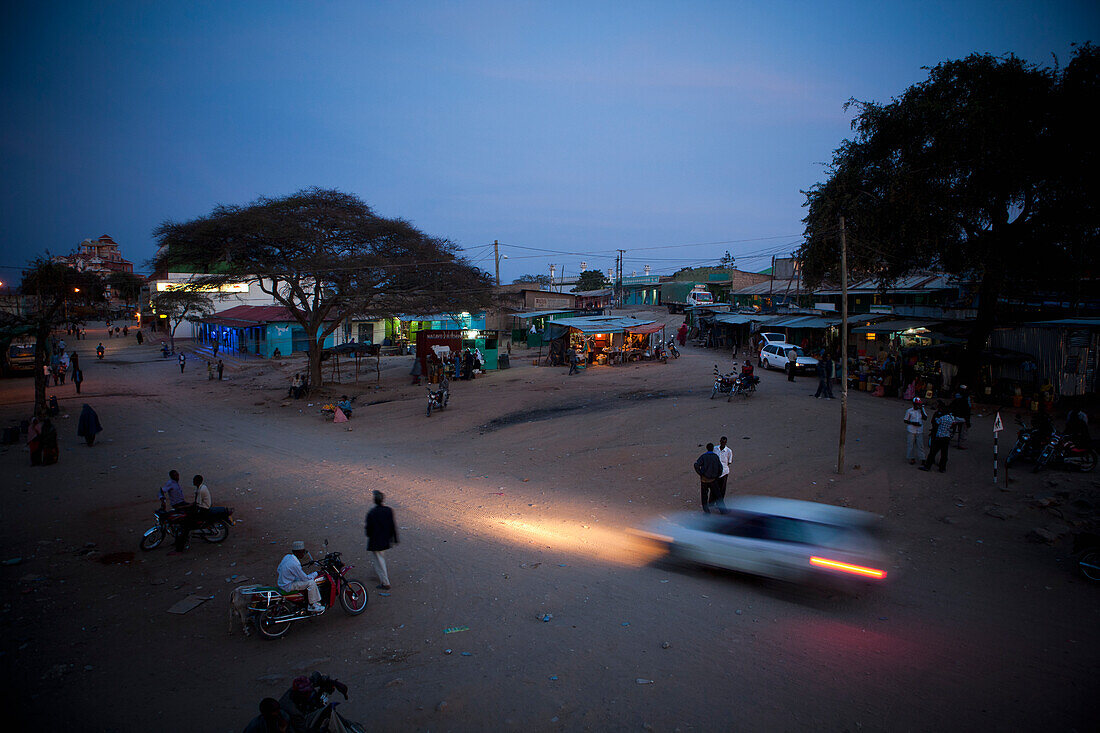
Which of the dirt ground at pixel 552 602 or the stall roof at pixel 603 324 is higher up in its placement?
the stall roof at pixel 603 324

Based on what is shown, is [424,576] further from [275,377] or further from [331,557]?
[275,377]

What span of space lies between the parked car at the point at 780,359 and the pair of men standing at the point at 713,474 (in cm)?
1837

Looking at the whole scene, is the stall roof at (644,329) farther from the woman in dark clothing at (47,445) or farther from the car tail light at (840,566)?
the woman in dark clothing at (47,445)

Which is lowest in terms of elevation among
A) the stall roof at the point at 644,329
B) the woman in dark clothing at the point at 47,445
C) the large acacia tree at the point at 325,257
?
the woman in dark clothing at the point at 47,445

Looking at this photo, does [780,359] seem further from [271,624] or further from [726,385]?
[271,624]

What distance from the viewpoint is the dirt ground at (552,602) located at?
203 inches

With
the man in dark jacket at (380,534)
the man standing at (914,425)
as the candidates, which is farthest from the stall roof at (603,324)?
the man in dark jacket at (380,534)

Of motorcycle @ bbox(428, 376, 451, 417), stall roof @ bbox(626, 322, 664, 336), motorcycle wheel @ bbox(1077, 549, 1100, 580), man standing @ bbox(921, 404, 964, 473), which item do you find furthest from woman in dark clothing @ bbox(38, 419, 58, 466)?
stall roof @ bbox(626, 322, 664, 336)

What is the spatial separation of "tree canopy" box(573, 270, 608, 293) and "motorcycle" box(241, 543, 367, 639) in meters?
76.3

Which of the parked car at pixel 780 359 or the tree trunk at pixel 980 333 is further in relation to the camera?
the parked car at pixel 780 359

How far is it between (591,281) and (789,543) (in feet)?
261

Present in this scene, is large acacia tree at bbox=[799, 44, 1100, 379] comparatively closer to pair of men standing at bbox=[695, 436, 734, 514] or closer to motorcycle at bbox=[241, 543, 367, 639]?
pair of men standing at bbox=[695, 436, 734, 514]

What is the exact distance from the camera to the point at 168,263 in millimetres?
23844

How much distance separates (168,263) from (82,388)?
954 centimetres
